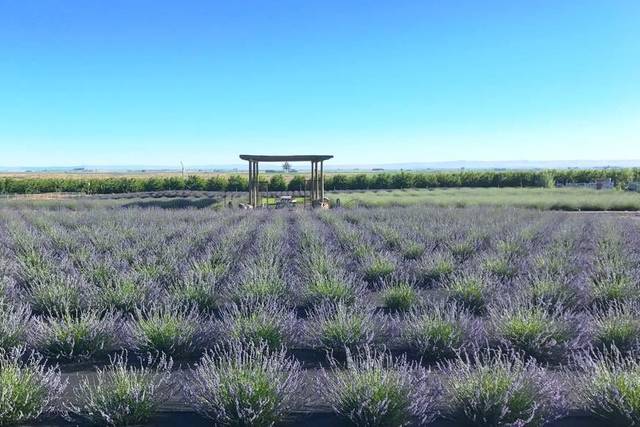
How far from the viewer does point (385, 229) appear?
9531mm

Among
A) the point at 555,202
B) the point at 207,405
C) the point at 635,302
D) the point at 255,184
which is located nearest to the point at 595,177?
the point at 555,202

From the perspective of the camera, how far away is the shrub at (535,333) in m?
3.84

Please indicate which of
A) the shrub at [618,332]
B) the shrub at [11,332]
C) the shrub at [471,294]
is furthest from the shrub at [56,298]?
the shrub at [618,332]

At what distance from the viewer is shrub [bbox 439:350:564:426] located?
2797mm

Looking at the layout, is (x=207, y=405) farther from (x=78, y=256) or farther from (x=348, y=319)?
(x=78, y=256)

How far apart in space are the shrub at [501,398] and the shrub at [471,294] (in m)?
2.08

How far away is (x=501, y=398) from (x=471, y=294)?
2505 millimetres

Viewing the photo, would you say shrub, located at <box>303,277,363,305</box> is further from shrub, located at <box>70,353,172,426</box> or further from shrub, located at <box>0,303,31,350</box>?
shrub, located at <box>0,303,31,350</box>

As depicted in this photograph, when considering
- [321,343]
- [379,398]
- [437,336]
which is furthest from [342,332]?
[379,398]

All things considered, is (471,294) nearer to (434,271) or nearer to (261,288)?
(434,271)

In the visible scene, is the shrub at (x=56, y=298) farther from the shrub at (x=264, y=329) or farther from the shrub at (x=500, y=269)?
the shrub at (x=500, y=269)

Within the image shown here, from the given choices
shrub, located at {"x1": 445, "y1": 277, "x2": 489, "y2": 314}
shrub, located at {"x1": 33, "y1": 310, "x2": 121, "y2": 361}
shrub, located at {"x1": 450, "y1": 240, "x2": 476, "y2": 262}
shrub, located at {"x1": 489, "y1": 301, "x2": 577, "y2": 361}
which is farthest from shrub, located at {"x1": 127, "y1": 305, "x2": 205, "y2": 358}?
shrub, located at {"x1": 450, "y1": 240, "x2": 476, "y2": 262}

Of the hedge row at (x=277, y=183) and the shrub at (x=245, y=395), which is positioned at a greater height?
the hedge row at (x=277, y=183)

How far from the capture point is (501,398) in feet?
9.11
